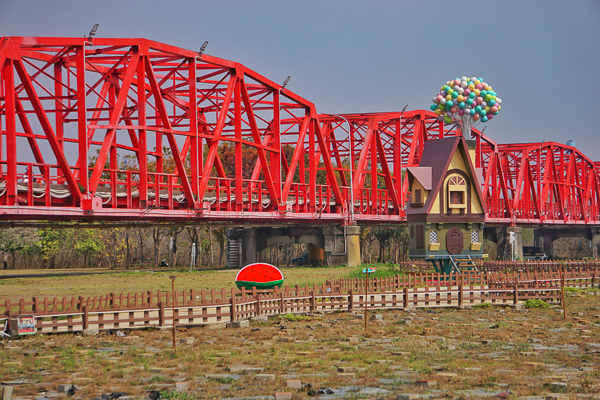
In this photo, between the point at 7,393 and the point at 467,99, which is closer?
the point at 7,393

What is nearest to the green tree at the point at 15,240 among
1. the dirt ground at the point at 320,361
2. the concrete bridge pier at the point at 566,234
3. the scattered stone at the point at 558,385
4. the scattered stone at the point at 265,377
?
the dirt ground at the point at 320,361

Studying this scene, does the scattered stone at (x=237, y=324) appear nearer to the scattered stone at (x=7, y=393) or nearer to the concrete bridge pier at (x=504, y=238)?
the scattered stone at (x=7, y=393)

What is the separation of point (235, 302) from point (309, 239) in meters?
35.2

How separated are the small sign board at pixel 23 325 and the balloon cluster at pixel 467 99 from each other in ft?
136

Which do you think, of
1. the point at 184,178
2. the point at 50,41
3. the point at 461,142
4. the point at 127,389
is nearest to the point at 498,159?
the point at 461,142

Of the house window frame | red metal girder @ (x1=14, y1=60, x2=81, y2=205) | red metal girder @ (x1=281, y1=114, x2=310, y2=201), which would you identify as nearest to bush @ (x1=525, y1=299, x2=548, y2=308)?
the house window frame

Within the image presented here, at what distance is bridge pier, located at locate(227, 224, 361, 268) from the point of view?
2201 inches

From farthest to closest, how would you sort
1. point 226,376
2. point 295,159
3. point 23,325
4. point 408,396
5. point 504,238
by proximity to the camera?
point 504,238
point 295,159
point 23,325
point 226,376
point 408,396

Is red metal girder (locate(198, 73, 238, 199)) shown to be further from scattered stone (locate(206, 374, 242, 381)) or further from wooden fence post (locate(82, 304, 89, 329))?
scattered stone (locate(206, 374, 242, 381))

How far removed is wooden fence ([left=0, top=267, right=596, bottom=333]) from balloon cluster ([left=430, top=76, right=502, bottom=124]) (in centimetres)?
2282

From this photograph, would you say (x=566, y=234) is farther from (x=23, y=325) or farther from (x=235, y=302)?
(x=23, y=325)

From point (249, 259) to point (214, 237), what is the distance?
105 ft

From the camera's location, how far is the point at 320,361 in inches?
621

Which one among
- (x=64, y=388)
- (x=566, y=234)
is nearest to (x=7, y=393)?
(x=64, y=388)
